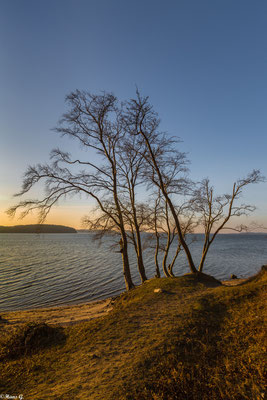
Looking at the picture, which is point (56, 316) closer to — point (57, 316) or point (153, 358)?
point (57, 316)

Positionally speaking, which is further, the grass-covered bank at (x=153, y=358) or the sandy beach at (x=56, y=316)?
the sandy beach at (x=56, y=316)

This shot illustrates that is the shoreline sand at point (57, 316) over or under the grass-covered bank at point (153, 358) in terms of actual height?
under

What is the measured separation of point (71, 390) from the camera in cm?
342

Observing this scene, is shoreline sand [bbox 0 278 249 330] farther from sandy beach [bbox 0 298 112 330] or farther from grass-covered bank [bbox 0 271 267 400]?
grass-covered bank [bbox 0 271 267 400]

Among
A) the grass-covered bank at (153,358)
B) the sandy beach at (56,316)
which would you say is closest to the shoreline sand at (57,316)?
the sandy beach at (56,316)

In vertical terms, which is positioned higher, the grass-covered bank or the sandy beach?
the grass-covered bank

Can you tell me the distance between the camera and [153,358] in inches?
162

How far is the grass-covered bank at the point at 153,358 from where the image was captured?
3.22 metres

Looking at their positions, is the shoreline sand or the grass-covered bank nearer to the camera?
the grass-covered bank

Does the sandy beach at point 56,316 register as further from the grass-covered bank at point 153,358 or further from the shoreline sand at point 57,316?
the grass-covered bank at point 153,358

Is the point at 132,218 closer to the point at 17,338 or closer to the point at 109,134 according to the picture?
the point at 109,134

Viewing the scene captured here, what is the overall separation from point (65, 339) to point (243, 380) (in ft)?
16.8

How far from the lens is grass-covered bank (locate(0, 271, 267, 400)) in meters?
3.22

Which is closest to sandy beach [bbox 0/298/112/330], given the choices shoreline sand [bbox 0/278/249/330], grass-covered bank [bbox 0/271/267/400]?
shoreline sand [bbox 0/278/249/330]
